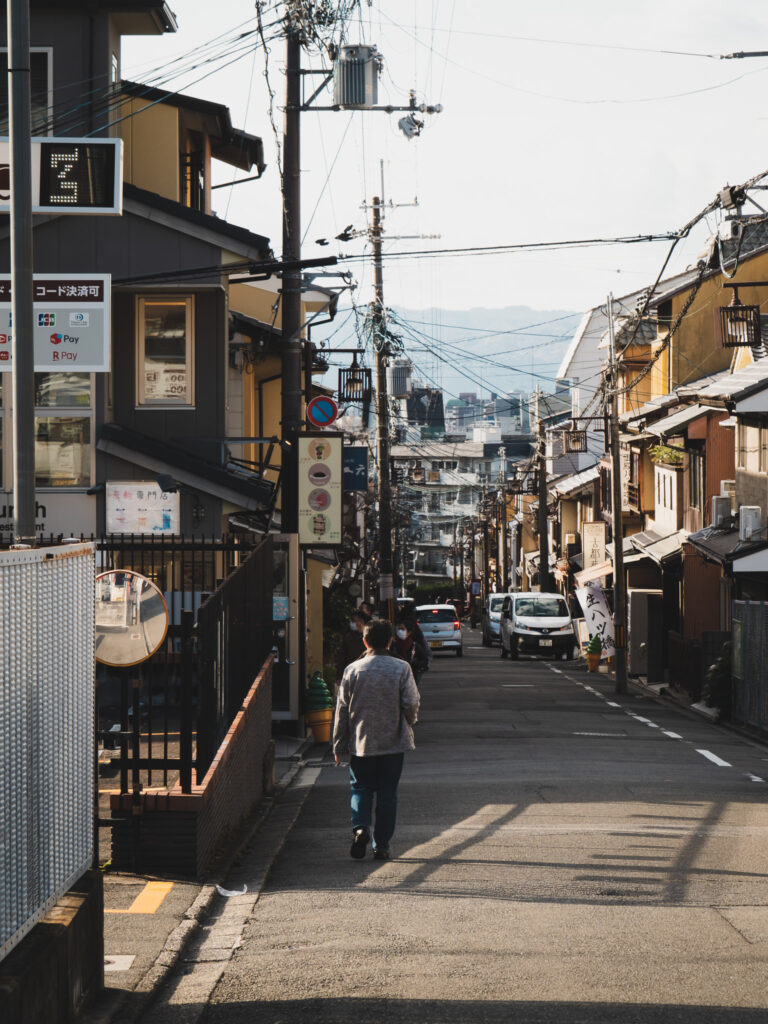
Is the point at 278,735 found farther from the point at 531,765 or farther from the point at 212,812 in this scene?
Answer: the point at 212,812

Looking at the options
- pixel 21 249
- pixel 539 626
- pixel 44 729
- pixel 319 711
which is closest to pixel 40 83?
pixel 319 711

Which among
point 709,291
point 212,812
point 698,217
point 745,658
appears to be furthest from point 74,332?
point 709,291

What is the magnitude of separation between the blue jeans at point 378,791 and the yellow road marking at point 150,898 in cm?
182

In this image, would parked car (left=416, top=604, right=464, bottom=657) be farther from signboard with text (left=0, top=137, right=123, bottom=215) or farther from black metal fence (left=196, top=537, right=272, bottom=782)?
signboard with text (left=0, top=137, right=123, bottom=215)

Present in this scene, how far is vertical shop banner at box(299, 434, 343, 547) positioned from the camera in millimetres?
19953

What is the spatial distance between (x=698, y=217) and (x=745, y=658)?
827 centimetres

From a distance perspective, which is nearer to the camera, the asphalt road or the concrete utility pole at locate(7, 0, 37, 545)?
the asphalt road

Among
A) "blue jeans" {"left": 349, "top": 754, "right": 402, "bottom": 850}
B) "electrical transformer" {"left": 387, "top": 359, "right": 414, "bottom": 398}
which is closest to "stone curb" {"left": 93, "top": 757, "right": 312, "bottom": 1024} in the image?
"blue jeans" {"left": 349, "top": 754, "right": 402, "bottom": 850}

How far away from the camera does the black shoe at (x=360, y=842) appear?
32.1ft

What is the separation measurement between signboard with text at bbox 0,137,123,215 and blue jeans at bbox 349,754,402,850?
513 centimetres

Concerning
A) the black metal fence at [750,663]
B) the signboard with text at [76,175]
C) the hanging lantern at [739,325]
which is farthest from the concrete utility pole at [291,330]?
the hanging lantern at [739,325]

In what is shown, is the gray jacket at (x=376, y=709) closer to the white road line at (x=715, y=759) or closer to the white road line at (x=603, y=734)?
the white road line at (x=715, y=759)

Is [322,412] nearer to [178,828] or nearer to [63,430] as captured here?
[63,430]

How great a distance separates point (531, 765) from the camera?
52.0ft
